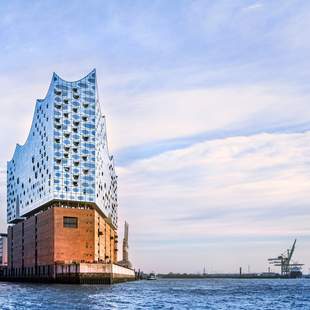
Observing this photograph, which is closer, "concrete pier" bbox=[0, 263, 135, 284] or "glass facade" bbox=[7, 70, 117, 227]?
"concrete pier" bbox=[0, 263, 135, 284]

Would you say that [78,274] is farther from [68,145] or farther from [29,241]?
[29,241]

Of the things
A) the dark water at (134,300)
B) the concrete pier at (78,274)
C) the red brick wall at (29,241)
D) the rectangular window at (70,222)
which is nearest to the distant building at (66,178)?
the rectangular window at (70,222)

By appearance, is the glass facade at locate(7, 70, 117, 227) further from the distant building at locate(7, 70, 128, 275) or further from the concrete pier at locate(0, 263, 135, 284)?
the concrete pier at locate(0, 263, 135, 284)

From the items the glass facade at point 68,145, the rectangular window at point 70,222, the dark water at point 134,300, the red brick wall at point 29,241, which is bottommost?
the dark water at point 134,300

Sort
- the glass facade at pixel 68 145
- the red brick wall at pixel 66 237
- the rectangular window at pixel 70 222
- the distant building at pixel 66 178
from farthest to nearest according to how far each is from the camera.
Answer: the glass facade at pixel 68 145 < the distant building at pixel 66 178 < the rectangular window at pixel 70 222 < the red brick wall at pixel 66 237

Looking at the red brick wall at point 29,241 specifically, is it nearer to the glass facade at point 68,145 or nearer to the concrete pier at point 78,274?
the glass facade at point 68,145

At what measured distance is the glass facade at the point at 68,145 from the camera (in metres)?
139

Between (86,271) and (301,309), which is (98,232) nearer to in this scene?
(86,271)

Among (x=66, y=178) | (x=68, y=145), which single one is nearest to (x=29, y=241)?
(x=66, y=178)

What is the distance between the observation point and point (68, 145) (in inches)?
5522

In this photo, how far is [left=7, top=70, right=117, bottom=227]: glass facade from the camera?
457ft

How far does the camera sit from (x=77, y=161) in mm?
140500

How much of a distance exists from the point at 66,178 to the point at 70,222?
1007 cm

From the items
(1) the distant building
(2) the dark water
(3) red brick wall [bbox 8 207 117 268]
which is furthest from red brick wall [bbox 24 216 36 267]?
(2) the dark water
